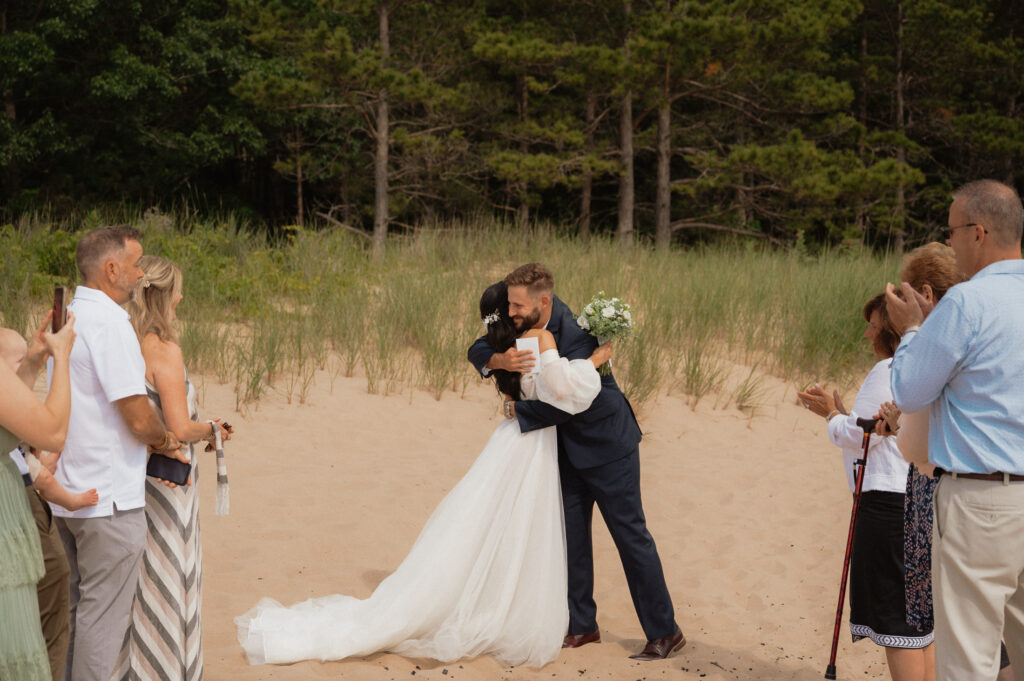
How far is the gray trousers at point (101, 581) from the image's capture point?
3.42m

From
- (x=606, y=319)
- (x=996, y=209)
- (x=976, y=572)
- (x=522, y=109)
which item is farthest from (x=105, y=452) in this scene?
(x=522, y=109)

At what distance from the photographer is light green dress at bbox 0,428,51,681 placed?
277 cm

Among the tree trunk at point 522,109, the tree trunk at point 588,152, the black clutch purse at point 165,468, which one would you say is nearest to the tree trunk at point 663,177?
the tree trunk at point 588,152

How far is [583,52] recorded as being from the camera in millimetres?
17484

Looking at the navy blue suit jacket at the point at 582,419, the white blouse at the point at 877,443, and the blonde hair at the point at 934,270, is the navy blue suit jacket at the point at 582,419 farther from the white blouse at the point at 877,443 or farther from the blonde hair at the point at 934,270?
the blonde hair at the point at 934,270

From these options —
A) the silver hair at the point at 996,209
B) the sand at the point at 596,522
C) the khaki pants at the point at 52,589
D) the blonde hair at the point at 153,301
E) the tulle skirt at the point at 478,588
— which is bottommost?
the sand at the point at 596,522

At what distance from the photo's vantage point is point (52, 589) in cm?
312

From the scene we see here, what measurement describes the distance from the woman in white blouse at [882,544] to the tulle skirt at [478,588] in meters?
1.38

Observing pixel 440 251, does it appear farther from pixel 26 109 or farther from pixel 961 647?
pixel 26 109

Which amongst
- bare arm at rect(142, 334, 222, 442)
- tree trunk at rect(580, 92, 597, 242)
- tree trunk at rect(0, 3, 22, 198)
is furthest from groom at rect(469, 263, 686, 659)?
tree trunk at rect(0, 3, 22, 198)

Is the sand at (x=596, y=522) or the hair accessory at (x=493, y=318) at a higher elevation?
the hair accessory at (x=493, y=318)

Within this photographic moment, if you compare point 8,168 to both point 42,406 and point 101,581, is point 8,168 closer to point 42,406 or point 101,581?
point 101,581

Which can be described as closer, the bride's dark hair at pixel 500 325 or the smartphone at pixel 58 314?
the smartphone at pixel 58 314

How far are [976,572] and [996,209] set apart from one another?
45.7 inches
